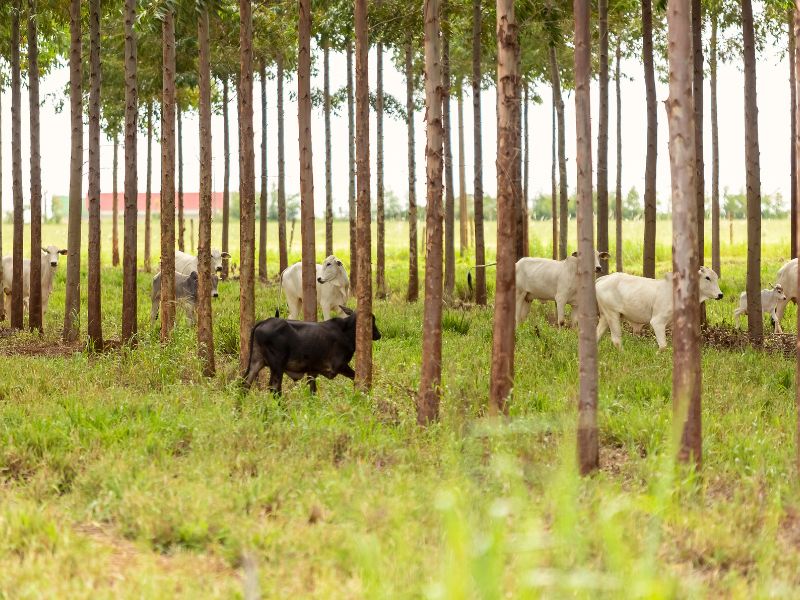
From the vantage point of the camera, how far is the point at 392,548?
6105 mm

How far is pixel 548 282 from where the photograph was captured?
63.9ft

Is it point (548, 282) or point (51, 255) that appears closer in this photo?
point (548, 282)

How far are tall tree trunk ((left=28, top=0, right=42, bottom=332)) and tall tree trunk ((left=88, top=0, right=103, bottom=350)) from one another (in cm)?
212

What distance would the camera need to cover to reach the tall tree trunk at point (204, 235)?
1383 cm

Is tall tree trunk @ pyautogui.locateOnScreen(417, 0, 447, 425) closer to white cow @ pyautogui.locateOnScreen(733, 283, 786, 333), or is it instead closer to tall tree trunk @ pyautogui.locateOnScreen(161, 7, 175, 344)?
tall tree trunk @ pyautogui.locateOnScreen(161, 7, 175, 344)

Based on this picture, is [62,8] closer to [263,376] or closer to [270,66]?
[263,376]

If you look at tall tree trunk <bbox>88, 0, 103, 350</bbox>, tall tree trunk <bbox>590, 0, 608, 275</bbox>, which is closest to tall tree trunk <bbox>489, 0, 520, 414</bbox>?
tall tree trunk <bbox>88, 0, 103, 350</bbox>

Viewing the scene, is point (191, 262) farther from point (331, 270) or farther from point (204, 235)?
point (204, 235)

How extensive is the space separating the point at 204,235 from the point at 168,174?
6.83ft

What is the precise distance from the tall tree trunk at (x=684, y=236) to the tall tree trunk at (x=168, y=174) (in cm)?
840

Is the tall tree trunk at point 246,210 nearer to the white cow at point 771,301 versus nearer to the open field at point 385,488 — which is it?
the open field at point 385,488

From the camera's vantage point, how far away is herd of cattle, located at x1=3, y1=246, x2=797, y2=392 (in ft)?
37.3

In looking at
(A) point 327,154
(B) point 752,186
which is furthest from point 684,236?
(A) point 327,154

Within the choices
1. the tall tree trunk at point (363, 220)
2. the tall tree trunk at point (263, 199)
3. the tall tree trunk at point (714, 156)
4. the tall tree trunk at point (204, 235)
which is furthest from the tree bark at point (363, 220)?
the tall tree trunk at point (263, 199)
